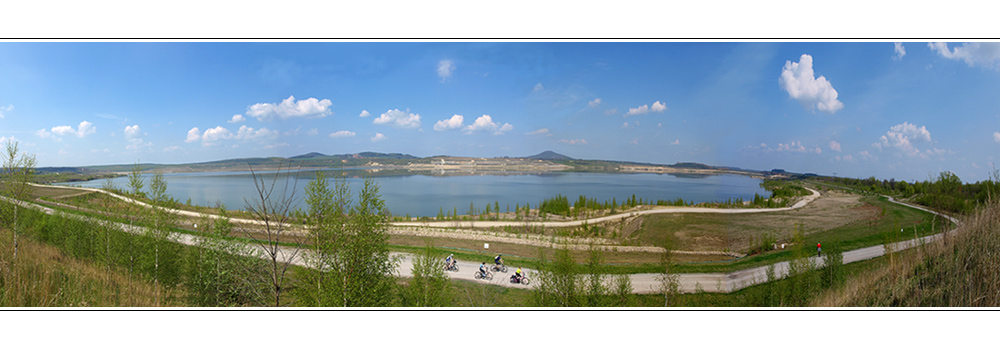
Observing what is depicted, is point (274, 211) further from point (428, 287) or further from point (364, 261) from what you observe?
point (428, 287)

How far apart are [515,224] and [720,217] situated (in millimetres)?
12009

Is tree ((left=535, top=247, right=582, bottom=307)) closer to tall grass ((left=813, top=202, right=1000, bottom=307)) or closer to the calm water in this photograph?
tall grass ((left=813, top=202, right=1000, bottom=307))

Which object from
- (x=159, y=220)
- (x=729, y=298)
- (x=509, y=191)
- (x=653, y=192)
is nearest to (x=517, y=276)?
(x=729, y=298)

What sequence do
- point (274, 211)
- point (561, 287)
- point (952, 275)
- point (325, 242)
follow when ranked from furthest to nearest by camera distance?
point (561, 287) → point (325, 242) → point (952, 275) → point (274, 211)

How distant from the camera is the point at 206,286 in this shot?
887 cm

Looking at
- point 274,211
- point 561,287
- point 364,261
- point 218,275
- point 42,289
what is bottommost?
point 561,287

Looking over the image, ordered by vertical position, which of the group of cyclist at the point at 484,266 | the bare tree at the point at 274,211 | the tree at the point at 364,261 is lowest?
the group of cyclist at the point at 484,266

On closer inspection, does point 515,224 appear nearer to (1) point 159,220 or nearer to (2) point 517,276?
(2) point 517,276

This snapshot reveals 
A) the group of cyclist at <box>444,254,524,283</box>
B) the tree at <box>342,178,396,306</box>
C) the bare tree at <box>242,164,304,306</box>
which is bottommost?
the group of cyclist at <box>444,254,524,283</box>

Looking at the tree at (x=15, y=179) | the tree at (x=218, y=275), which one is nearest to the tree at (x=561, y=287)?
the tree at (x=218, y=275)

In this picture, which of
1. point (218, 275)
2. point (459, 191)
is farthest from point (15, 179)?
point (459, 191)

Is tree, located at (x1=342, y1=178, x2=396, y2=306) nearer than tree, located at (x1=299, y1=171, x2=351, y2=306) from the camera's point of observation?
No

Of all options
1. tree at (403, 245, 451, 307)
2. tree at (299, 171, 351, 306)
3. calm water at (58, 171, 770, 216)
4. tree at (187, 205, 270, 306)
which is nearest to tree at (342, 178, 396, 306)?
tree at (299, 171, 351, 306)

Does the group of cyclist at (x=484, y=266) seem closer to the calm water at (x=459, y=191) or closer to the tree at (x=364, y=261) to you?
the tree at (x=364, y=261)
